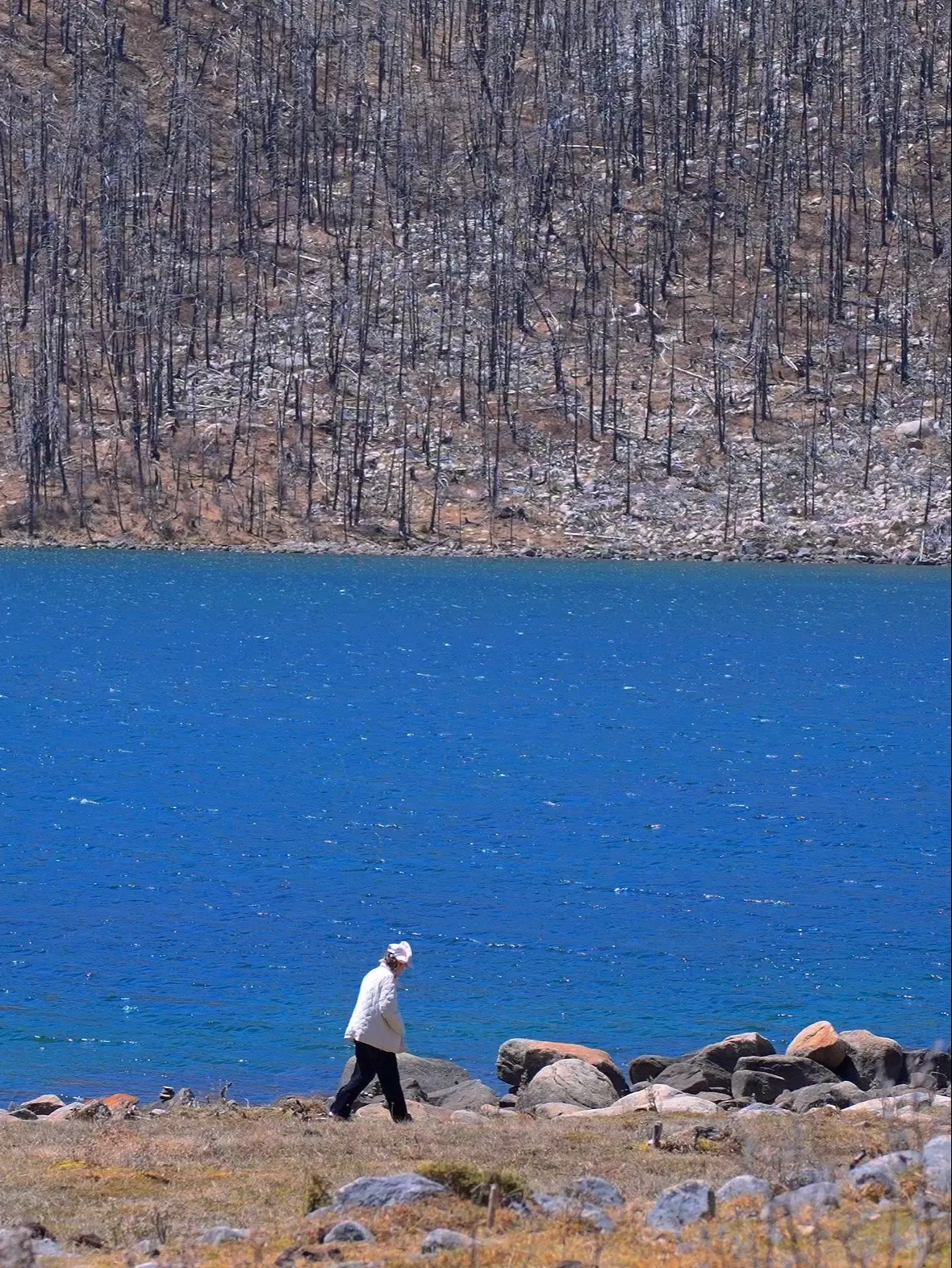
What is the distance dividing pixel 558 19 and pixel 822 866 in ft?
462

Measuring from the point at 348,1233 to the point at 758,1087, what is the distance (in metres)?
8.93

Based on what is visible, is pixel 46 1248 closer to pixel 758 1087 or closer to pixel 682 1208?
pixel 682 1208

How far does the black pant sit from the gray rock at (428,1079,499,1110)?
6.13 feet

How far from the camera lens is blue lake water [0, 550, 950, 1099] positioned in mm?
23859

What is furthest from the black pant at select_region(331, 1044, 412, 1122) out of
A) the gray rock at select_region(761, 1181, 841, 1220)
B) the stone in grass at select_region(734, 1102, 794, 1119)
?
the gray rock at select_region(761, 1181, 841, 1220)

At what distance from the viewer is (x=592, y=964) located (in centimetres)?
2677

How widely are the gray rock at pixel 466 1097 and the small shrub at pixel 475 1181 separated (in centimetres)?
633

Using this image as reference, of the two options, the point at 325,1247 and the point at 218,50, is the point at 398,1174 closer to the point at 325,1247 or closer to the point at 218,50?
the point at 325,1247

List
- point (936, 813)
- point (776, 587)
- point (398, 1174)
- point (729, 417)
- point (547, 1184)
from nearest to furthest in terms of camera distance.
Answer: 1. point (398, 1174)
2. point (547, 1184)
3. point (936, 813)
4. point (776, 587)
5. point (729, 417)

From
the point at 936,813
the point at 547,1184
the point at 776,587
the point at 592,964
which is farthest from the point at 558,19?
the point at 547,1184

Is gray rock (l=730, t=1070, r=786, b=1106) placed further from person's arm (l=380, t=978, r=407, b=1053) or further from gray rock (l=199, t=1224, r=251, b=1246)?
gray rock (l=199, t=1224, r=251, b=1246)

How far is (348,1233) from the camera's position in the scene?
32.9 ft

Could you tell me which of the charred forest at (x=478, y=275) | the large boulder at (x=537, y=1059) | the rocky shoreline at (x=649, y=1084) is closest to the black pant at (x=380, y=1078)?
the rocky shoreline at (x=649, y=1084)

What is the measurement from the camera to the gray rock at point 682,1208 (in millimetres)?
9805
